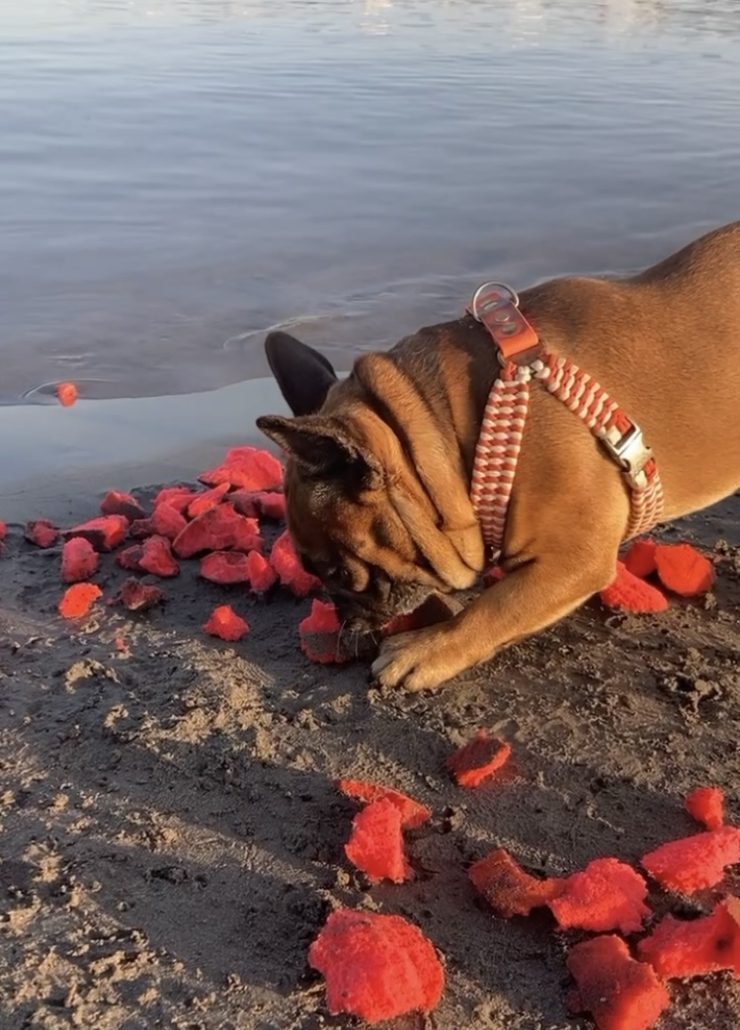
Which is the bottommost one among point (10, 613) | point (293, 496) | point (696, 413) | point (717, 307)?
point (10, 613)

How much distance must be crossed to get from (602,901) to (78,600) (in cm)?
223

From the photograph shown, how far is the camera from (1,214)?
341 inches

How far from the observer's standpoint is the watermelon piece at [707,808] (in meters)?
2.93

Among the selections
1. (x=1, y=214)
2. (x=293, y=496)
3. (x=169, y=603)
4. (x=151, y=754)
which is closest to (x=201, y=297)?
(x=1, y=214)

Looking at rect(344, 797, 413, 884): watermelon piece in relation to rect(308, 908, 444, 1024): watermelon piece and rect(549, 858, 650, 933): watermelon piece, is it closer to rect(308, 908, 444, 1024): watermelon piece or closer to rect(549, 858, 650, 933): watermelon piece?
rect(308, 908, 444, 1024): watermelon piece

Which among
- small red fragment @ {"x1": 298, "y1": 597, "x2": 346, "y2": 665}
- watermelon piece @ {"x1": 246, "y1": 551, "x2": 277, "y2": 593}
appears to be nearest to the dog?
small red fragment @ {"x1": 298, "y1": 597, "x2": 346, "y2": 665}

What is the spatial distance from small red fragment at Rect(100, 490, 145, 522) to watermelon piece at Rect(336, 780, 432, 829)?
6.65ft

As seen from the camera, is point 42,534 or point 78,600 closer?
point 78,600

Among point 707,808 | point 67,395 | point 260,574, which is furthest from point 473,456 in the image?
point 67,395

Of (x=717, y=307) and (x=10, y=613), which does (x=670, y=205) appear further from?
(x=10, y=613)

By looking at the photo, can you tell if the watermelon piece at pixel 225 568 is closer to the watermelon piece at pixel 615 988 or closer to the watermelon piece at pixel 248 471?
the watermelon piece at pixel 248 471

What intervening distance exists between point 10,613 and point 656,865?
7.97 feet

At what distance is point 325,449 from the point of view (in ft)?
10.6

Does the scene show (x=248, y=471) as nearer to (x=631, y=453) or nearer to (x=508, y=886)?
(x=631, y=453)
